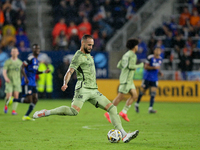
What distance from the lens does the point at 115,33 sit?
24.6m

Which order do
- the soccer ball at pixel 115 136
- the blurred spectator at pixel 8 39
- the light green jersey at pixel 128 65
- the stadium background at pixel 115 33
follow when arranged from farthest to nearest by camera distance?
the blurred spectator at pixel 8 39
the stadium background at pixel 115 33
the light green jersey at pixel 128 65
the soccer ball at pixel 115 136

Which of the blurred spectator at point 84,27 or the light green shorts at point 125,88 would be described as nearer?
the light green shorts at point 125,88

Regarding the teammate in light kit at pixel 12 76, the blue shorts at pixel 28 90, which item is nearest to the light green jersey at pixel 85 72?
the blue shorts at pixel 28 90

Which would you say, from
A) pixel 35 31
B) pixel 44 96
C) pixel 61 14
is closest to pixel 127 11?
pixel 61 14

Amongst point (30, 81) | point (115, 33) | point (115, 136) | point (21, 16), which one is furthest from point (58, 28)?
point (115, 136)

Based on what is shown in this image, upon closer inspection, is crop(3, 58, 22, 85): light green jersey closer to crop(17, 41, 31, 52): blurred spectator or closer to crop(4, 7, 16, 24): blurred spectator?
crop(17, 41, 31, 52): blurred spectator

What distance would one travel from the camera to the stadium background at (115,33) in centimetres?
2142

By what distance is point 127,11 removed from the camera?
82.1 ft

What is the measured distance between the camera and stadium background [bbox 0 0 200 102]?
21.4 m

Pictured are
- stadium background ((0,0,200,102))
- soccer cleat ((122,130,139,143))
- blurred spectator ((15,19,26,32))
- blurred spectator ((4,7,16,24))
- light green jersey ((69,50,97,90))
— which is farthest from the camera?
blurred spectator ((4,7,16,24))

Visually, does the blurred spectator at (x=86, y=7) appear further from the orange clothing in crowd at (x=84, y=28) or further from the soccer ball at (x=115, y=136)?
the soccer ball at (x=115, y=136)

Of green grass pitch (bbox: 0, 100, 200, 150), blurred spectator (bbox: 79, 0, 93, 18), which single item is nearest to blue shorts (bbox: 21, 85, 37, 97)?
green grass pitch (bbox: 0, 100, 200, 150)

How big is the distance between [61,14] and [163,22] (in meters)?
6.32

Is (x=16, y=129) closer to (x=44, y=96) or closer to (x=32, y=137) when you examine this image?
(x=32, y=137)
